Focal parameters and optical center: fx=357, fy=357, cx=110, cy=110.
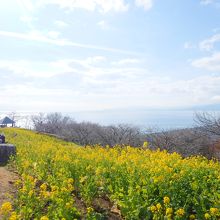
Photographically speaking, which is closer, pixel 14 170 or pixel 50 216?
pixel 50 216

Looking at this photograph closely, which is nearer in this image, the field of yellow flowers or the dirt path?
the field of yellow flowers

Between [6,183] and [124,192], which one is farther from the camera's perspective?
[6,183]

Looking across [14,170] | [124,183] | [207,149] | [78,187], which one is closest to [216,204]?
[124,183]

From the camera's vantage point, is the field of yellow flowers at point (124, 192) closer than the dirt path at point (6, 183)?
Yes

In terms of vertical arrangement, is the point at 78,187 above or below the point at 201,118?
below

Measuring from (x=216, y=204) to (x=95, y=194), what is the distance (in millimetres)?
2662

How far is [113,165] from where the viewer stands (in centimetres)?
820

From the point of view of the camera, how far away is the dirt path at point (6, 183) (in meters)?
7.63

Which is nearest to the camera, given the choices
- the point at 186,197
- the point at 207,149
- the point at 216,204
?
the point at 216,204

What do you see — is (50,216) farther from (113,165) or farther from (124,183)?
(113,165)

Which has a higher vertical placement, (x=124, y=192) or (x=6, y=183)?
(x=124, y=192)

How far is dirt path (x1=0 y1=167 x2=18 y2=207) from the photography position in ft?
25.0

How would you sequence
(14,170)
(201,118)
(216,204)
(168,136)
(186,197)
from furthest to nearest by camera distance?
(168,136) < (201,118) < (14,170) < (186,197) < (216,204)

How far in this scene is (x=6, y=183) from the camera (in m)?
9.09
